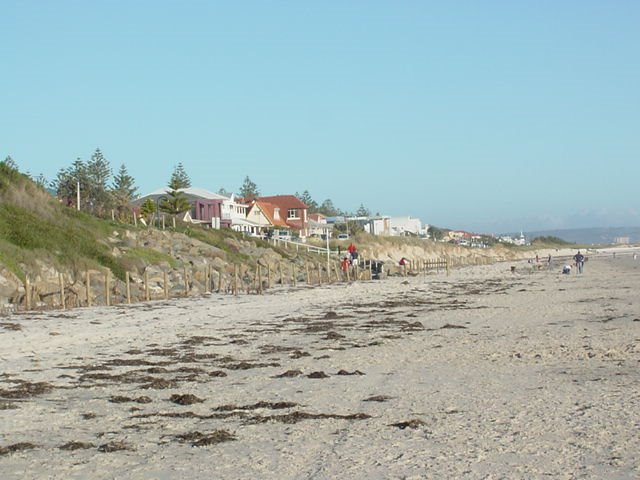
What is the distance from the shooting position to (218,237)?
201 ft

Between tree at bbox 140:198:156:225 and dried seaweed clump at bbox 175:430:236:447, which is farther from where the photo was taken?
tree at bbox 140:198:156:225

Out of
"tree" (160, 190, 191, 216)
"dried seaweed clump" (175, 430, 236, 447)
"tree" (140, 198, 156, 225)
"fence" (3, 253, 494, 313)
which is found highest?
"tree" (160, 190, 191, 216)

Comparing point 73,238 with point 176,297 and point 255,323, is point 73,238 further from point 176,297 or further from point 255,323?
point 255,323

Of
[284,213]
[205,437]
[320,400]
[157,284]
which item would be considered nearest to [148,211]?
[157,284]

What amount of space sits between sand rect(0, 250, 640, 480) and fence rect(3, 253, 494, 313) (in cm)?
590

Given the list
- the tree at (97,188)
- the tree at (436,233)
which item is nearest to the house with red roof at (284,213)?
the tree at (97,188)

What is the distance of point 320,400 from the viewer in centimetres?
1141

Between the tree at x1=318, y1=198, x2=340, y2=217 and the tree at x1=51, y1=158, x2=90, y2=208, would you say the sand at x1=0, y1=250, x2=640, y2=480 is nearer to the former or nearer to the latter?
the tree at x1=51, y1=158, x2=90, y2=208

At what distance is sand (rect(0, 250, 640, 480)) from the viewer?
26.2 ft

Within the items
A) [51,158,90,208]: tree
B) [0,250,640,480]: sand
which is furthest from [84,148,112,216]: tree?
[0,250,640,480]: sand

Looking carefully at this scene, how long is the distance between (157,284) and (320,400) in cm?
2745

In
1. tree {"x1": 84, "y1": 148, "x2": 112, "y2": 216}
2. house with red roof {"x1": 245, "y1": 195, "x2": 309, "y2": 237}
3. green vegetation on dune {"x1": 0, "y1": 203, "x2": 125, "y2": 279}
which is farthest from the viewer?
house with red roof {"x1": 245, "y1": 195, "x2": 309, "y2": 237}

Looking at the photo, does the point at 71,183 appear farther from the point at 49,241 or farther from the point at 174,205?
the point at 49,241

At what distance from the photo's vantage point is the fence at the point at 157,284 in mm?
29156
